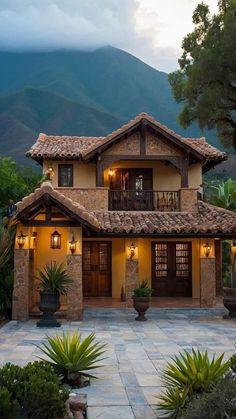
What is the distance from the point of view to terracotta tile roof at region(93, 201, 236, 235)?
56.7 feet

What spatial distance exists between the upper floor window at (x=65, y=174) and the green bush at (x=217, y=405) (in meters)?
16.1

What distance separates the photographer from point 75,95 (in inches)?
4599

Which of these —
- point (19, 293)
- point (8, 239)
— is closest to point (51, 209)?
point (8, 239)

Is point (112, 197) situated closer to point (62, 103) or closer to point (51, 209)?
point (51, 209)

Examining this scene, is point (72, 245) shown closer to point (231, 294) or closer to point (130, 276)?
point (130, 276)

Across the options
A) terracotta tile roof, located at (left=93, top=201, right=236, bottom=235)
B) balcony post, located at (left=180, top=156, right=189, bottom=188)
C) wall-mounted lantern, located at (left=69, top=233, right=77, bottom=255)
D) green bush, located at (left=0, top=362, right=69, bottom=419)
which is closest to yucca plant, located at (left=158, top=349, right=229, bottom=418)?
green bush, located at (left=0, top=362, right=69, bottom=419)

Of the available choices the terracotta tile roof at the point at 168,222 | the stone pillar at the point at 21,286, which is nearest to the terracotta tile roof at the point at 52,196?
the stone pillar at the point at 21,286

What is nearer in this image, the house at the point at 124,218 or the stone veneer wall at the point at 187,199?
the house at the point at 124,218

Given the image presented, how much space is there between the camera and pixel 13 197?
1853cm

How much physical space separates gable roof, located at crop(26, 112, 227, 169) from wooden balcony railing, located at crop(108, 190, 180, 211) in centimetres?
204

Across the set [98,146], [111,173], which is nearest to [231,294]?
[98,146]

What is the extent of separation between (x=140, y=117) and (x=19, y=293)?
8.46m

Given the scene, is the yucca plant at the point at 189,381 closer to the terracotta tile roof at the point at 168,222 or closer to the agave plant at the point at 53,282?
the agave plant at the point at 53,282

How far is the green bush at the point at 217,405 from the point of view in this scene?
16.1ft
